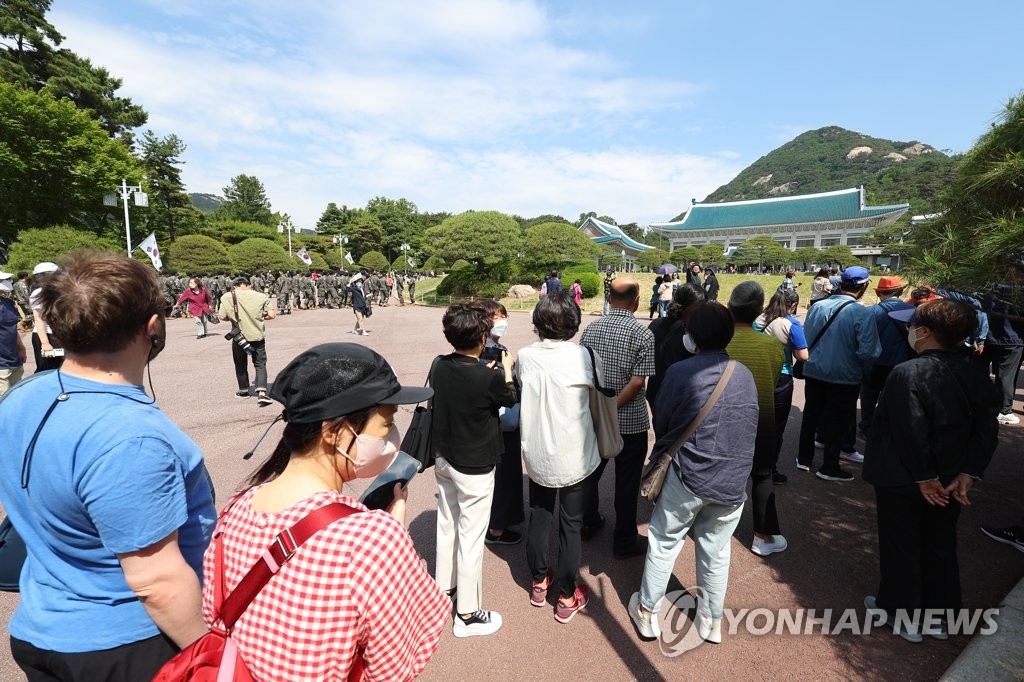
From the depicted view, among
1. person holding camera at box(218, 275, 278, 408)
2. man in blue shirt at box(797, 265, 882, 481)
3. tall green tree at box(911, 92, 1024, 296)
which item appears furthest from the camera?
person holding camera at box(218, 275, 278, 408)

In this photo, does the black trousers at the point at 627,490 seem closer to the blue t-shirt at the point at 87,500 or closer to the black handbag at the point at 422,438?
the black handbag at the point at 422,438

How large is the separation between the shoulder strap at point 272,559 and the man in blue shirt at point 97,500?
31 cm

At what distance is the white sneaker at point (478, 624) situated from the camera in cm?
254

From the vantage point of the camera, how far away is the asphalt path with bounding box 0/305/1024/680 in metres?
2.34

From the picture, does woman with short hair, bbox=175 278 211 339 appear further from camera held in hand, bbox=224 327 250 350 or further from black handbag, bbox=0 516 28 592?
black handbag, bbox=0 516 28 592

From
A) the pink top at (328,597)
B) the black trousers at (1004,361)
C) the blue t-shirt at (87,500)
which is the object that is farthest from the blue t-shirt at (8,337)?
the black trousers at (1004,361)

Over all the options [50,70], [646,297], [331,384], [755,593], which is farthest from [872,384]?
[50,70]

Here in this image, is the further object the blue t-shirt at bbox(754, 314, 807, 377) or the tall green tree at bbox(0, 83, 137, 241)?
the tall green tree at bbox(0, 83, 137, 241)

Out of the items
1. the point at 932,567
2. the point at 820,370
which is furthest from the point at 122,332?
the point at 820,370

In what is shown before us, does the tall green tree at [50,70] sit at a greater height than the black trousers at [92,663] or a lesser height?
greater

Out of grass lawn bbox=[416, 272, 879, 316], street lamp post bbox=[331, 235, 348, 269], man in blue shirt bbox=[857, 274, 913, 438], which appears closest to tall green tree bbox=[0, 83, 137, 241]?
grass lawn bbox=[416, 272, 879, 316]

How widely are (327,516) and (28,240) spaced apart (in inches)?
957

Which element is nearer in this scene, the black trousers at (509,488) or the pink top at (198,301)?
the black trousers at (509,488)

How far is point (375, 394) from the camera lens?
1.19 m
